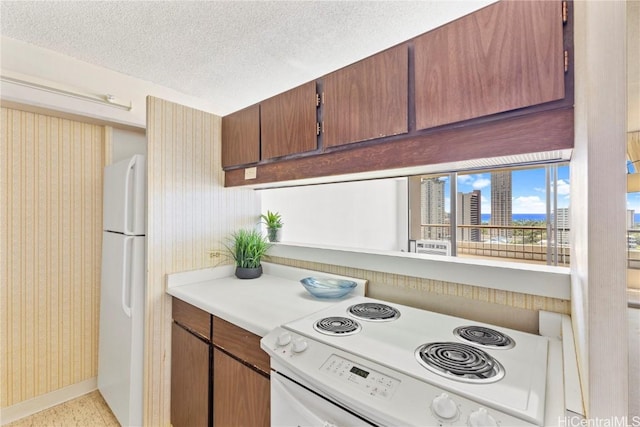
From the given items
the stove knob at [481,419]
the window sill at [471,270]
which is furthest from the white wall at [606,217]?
the window sill at [471,270]

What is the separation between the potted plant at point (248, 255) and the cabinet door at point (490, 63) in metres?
1.38

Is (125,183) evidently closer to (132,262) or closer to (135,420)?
(132,262)

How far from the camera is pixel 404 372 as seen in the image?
32.5 inches

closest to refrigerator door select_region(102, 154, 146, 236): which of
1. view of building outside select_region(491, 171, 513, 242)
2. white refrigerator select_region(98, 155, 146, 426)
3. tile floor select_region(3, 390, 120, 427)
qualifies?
white refrigerator select_region(98, 155, 146, 426)

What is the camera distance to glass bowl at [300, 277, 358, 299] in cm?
153

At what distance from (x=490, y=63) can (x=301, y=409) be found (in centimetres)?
132

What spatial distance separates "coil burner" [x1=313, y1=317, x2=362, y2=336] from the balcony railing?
2.80 meters

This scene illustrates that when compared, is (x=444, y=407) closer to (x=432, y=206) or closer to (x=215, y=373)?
(x=215, y=373)

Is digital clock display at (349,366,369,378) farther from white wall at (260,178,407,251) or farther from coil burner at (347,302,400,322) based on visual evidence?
white wall at (260,178,407,251)

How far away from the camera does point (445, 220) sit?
359 cm

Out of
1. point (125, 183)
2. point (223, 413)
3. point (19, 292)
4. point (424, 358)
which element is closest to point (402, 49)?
point (424, 358)

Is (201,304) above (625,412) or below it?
below

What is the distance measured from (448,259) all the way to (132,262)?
5.88 ft

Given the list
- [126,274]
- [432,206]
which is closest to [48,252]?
[126,274]
